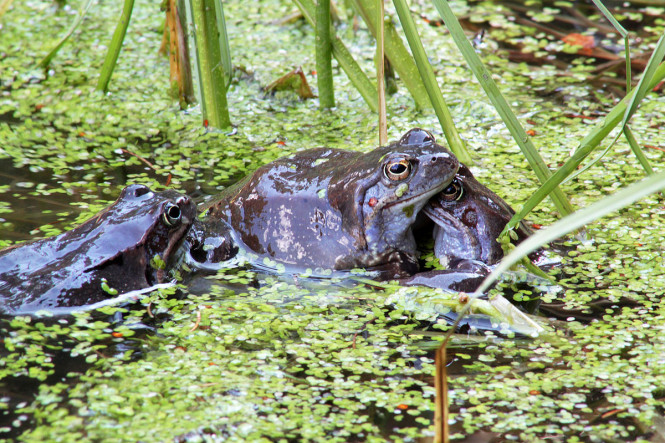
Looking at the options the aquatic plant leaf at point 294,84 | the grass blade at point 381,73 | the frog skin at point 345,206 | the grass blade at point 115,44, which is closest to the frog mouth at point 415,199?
the frog skin at point 345,206

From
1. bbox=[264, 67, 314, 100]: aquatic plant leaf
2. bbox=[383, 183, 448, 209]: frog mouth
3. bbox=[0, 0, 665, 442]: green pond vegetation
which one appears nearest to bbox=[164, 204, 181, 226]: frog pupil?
bbox=[0, 0, 665, 442]: green pond vegetation

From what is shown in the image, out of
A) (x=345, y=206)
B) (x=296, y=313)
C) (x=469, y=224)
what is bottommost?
(x=296, y=313)

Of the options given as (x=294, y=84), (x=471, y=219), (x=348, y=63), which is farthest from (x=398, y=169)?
(x=294, y=84)

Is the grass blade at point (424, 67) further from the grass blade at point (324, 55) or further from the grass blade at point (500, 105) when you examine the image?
the grass blade at point (324, 55)

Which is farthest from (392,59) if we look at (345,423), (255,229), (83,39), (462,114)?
(83,39)

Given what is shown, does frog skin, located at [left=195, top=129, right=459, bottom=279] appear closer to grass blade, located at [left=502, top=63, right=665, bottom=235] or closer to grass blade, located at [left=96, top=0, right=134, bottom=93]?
grass blade, located at [left=502, top=63, right=665, bottom=235]

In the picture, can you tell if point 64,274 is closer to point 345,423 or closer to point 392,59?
point 345,423

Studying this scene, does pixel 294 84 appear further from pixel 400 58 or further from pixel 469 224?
pixel 469 224
